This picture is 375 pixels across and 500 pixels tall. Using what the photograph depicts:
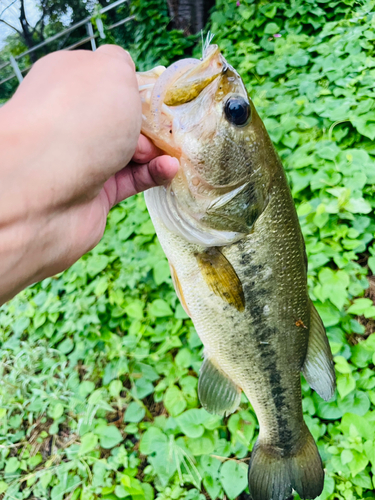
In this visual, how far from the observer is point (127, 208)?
9.23 feet

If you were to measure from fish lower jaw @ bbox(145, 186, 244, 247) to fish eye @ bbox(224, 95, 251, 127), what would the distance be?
0.98 ft

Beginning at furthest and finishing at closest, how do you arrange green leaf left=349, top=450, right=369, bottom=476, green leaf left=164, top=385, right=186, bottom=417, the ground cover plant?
green leaf left=164, top=385, right=186, bottom=417
the ground cover plant
green leaf left=349, top=450, right=369, bottom=476

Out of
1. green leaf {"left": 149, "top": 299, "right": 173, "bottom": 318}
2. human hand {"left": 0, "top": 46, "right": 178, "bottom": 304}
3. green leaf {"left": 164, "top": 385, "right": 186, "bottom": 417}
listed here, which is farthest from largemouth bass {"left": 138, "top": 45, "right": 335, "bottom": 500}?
green leaf {"left": 149, "top": 299, "right": 173, "bottom": 318}

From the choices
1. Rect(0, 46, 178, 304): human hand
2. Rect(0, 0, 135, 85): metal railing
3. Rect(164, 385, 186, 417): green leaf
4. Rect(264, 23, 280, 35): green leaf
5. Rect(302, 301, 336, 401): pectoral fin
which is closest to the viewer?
Rect(0, 46, 178, 304): human hand

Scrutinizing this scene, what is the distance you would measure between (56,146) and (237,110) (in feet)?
1.75

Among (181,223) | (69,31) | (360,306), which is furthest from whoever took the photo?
(69,31)

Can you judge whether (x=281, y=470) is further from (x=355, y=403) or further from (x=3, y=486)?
(x=3, y=486)

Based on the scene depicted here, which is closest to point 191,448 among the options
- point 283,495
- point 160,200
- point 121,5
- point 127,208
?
point 283,495

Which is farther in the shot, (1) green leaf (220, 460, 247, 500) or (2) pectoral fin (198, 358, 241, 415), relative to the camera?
(1) green leaf (220, 460, 247, 500)

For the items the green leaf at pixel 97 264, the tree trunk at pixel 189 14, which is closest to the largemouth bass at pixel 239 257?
the green leaf at pixel 97 264

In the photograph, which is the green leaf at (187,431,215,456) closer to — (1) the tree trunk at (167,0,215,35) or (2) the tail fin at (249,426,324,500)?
(2) the tail fin at (249,426,324,500)

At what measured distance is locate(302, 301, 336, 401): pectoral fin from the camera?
134cm

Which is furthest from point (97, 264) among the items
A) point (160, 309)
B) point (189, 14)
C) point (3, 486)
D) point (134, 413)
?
point (189, 14)

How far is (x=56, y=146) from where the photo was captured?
71 centimetres
